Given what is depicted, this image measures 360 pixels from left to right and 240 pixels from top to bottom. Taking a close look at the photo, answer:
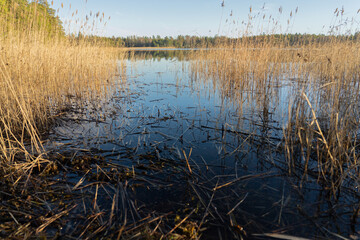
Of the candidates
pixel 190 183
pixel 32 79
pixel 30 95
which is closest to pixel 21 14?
pixel 32 79

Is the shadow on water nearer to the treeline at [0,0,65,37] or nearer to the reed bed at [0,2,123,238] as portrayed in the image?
the reed bed at [0,2,123,238]

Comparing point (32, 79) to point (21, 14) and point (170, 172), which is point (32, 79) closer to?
point (21, 14)

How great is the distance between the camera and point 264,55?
527cm

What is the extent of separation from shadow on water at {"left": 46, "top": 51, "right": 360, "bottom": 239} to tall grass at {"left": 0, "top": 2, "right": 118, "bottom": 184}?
0.35 meters

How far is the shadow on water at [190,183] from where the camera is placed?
1457 millimetres

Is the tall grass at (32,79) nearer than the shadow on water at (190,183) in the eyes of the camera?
No

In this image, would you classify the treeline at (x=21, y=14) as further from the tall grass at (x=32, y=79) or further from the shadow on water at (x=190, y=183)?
the shadow on water at (x=190, y=183)

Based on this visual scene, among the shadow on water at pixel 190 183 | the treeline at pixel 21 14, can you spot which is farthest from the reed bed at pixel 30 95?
the shadow on water at pixel 190 183

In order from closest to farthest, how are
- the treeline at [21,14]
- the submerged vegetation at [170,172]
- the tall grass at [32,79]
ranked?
the submerged vegetation at [170,172] → the tall grass at [32,79] → the treeline at [21,14]

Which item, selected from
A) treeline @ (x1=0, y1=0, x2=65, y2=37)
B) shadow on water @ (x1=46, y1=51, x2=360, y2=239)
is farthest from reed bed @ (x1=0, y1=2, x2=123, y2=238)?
shadow on water @ (x1=46, y1=51, x2=360, y2=239)

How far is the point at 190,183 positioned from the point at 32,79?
352 cm

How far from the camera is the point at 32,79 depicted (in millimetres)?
3527

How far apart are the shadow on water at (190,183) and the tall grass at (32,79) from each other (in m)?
0.35

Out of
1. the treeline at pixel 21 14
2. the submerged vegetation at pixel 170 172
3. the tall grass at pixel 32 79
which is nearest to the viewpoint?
the submerged vegetation at pixel 170 172
